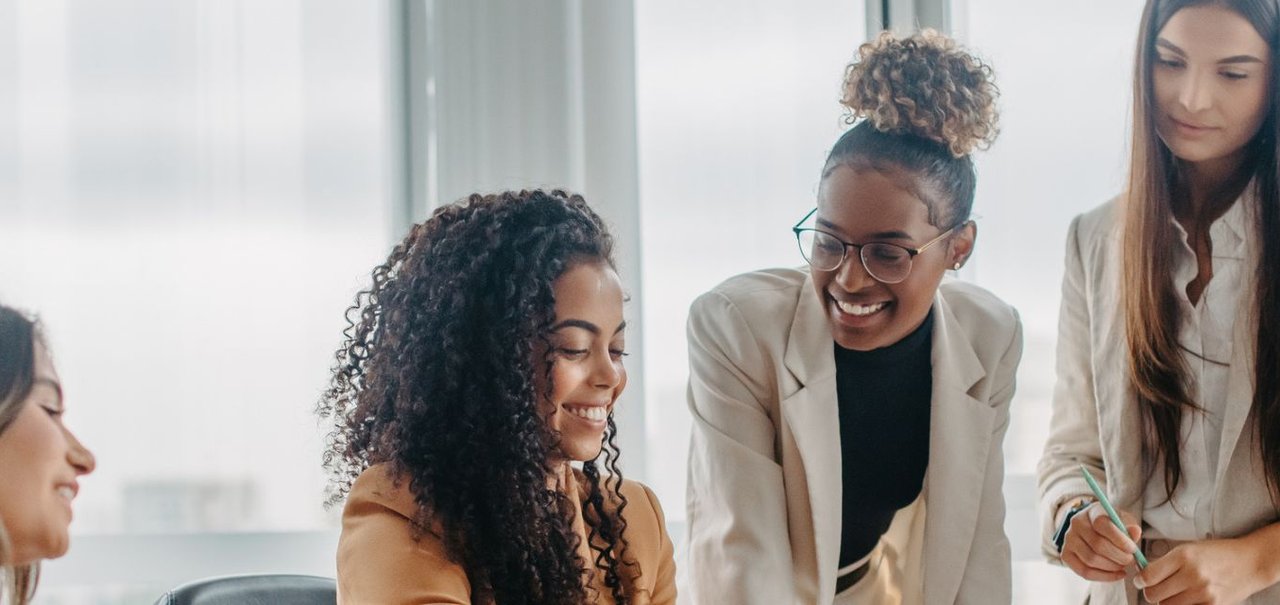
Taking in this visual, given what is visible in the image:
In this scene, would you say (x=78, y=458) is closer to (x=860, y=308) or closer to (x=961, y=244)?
(x=860, y=308)

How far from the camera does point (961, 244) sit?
1891mm

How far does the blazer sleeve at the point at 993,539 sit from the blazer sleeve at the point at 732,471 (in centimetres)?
29

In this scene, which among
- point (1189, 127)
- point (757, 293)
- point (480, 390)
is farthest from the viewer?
point (757, 293)

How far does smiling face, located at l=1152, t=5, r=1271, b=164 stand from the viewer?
69.4 inches

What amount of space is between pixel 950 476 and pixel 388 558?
0.86 metres

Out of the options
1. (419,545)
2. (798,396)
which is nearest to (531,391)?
(419,545)

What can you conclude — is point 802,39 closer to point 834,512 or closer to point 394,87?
point 394,87

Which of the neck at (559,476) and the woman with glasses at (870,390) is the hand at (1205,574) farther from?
the neck at (559,476)

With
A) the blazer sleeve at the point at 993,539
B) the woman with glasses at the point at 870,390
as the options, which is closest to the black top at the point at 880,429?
the woman with glasses at the point at 870,390

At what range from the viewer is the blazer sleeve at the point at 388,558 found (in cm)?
133

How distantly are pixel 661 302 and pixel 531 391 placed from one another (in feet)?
4.28

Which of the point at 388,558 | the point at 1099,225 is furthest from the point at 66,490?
the point at 1099,225

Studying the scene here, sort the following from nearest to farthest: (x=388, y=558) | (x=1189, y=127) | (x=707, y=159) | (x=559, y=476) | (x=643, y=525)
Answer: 1. (x=388, y=558)
2. (x=559, y=476)
3. (x=643, y=525)
4. (x=1189, y=127)
5. (x=707, y=159)

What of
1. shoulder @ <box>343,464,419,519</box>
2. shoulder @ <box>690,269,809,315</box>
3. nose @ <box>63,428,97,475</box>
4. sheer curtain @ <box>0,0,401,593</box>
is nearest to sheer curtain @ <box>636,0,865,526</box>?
sheer curtain @ <box>0,0,401,593</box>
